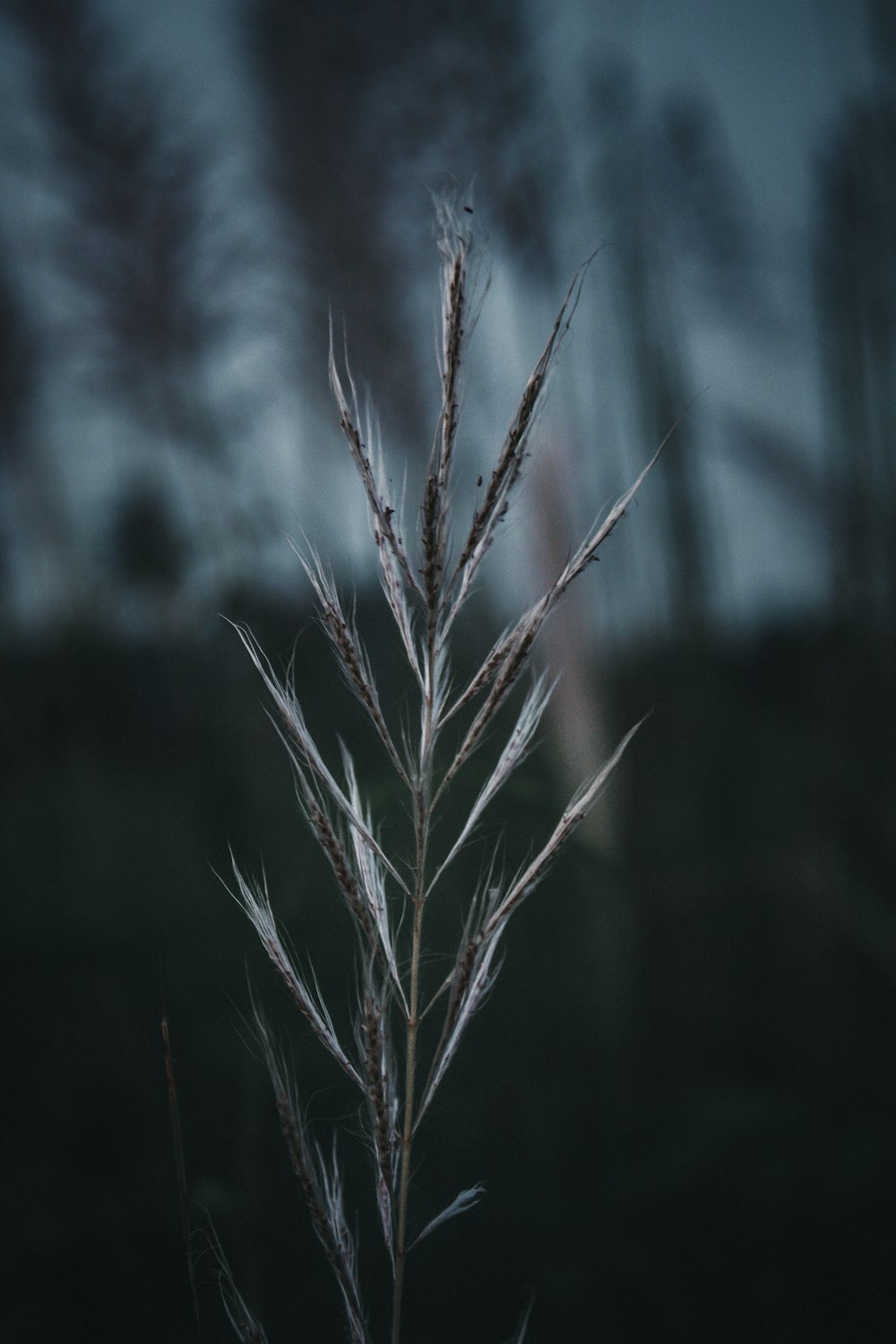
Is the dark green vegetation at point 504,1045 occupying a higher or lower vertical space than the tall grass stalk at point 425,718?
lower

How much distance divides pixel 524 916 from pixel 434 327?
2807mm

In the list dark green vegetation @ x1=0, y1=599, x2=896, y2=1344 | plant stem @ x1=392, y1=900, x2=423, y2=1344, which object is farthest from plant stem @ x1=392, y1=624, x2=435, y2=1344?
dark green vegetation @ x1=0, y1=599, x2=896, y2=1344

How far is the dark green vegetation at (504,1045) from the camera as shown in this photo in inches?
58.9

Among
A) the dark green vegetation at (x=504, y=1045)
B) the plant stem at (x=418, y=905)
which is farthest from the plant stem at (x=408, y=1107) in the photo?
the dark green vegetation at (x=504, y=1045)

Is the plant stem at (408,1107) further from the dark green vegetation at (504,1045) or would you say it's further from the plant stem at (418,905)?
the dark green vegetation at (504,1045)

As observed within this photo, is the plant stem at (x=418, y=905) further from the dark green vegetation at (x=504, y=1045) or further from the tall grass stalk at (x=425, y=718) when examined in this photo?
the dark green vegetation at (x=504, y=1045)

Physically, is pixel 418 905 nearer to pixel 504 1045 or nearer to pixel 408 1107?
pixel 408 1107

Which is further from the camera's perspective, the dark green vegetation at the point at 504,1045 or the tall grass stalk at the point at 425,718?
the dark green vegetation at the point at 504,1045

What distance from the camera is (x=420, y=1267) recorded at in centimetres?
162

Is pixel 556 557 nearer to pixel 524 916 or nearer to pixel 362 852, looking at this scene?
pixel 524 916

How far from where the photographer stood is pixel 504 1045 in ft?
7.23

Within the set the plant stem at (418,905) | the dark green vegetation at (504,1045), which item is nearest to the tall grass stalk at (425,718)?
the plant stem at (418,905)

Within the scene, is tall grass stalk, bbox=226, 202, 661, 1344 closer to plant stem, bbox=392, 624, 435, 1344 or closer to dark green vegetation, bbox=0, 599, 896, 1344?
plant stem, bbox=392, 624, 435, 1344

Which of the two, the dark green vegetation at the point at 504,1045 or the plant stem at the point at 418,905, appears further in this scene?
the dark green vegetation at the point at 504,1045
